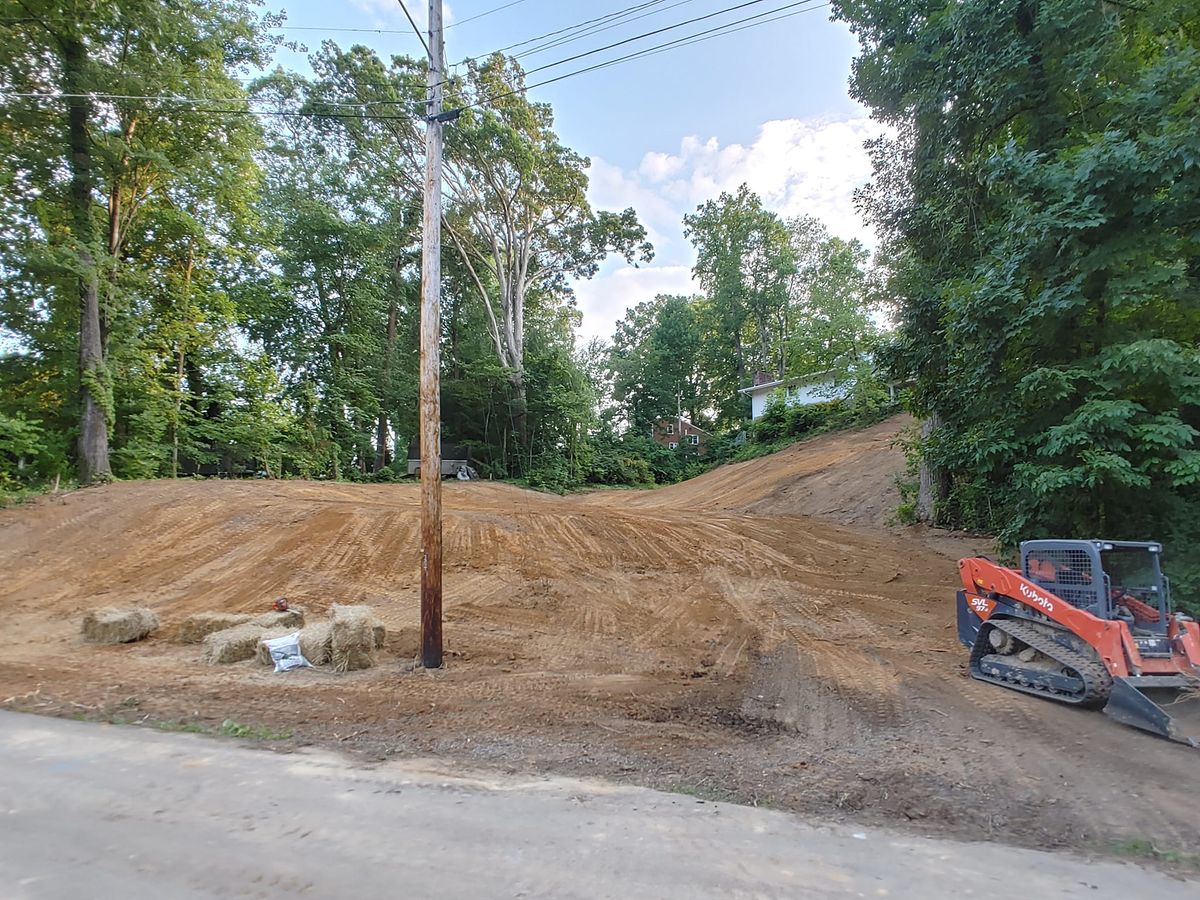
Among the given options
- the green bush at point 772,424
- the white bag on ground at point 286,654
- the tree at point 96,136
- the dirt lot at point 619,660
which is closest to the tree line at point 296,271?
the tree at point 96,136

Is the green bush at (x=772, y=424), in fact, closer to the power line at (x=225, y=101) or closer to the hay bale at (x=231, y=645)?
the power line at (x=225, y=101)

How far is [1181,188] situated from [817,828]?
25.5 ft

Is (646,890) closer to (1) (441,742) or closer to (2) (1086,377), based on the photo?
(1) (441,742)

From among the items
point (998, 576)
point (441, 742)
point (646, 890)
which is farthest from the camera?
point (998, 576)

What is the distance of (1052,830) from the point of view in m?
3.51

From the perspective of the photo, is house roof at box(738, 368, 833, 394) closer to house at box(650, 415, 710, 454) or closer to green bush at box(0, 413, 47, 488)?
house at box(650, 415, 710, 454)

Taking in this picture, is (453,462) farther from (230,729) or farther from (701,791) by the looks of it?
(701,791)

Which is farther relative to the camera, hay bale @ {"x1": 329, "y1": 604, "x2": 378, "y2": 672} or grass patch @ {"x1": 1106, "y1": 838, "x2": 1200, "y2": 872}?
hay bale @ {"x1": 329, "y1": 604, "x2": 378, "y2": 672}

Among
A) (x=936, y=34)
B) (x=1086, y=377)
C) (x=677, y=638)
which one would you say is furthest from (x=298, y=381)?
(x=1086, y=377)

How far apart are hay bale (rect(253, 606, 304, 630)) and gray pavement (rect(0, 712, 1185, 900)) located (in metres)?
3.59

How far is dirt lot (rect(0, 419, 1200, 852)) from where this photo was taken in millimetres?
4160

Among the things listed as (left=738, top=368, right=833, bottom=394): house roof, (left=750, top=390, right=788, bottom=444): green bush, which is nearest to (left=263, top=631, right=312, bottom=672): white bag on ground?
(left=738, top=368, right=833, bottom=394): house roof

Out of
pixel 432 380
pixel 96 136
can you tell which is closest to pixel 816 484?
pixel 432 380

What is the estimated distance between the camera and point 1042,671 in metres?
5.56
